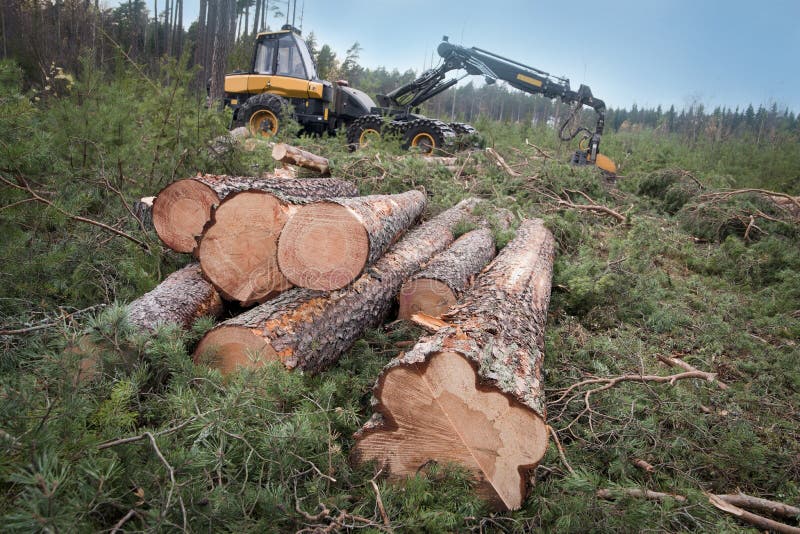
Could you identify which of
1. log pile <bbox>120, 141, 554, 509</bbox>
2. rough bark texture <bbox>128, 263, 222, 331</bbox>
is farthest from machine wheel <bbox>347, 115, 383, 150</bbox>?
rough bark texture <bbox>128, 263, 222, 331</bbox>

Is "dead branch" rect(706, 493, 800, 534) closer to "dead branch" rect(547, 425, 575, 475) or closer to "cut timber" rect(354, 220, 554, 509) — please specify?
"dead branch" rect(547, 425, 575, 475)

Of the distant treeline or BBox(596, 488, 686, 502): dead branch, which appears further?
the distant treeline

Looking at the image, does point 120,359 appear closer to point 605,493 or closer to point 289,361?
point 289,361

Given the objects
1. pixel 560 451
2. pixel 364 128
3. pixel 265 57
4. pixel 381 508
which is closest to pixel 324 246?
pixel 381 508

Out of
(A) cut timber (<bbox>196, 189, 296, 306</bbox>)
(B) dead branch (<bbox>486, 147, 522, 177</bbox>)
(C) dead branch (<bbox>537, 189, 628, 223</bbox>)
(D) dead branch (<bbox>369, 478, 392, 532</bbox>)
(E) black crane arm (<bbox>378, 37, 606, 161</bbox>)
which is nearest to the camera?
(D) dead branch (<bbox>369, 478, 392, 532</bbox>)

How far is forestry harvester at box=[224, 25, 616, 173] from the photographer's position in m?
10.1

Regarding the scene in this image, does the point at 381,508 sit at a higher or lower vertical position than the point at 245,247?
lower

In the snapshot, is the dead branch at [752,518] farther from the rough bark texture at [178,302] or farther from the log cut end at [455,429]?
the rough bark texture at [178,302]

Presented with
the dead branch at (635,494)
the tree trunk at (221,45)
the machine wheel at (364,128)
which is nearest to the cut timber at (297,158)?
the machine wheel at (364,128)

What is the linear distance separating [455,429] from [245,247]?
1.81 meters

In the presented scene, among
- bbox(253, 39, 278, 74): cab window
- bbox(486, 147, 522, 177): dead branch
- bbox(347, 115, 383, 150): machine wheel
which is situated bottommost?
bbox(486, 147, 522, 177): dead branch

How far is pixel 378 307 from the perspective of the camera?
11.3 feet

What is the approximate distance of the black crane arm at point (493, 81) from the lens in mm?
10102

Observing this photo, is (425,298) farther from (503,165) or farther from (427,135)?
(427,135)
